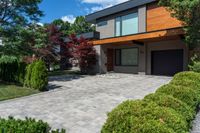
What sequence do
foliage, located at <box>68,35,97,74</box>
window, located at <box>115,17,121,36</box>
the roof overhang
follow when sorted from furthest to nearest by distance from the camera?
foliage, located at <box>68,35,97,74</box> → window, located at <box>115,17,121,36</box> → the roof overhang

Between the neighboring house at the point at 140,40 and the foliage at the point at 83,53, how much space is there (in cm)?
69

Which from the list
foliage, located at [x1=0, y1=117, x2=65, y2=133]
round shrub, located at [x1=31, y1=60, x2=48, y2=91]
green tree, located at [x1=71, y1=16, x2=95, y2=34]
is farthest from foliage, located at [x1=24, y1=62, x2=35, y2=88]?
green tree, located at [x1=71, y1=16, x2=95, y2=34]

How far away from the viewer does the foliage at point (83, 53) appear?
22.3 metres

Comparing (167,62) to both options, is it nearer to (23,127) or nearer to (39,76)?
(39,76)

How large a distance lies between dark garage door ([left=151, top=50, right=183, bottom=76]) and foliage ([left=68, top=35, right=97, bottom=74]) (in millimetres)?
5594

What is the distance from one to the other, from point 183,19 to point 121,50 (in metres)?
10.1

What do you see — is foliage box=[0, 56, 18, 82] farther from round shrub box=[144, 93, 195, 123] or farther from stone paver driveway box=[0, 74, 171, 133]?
round shrub box=[144, 93, 195, 123]

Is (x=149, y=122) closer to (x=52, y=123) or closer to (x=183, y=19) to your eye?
(x=52, y=123)

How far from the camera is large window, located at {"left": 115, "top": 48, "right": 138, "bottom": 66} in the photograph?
865 inches

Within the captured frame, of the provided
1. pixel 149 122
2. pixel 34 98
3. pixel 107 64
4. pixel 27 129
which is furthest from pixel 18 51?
pixel 149 122

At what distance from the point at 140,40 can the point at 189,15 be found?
20.3ft

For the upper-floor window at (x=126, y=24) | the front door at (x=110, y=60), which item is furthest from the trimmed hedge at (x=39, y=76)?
the front door at (x=110, y=60)

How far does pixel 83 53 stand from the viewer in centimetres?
2219

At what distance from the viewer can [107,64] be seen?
930 inches
